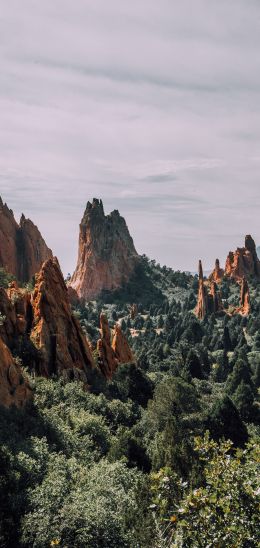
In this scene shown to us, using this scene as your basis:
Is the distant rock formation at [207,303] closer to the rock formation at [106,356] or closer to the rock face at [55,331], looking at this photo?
the rock formation at [106,356]

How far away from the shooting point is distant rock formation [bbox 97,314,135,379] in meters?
61.1

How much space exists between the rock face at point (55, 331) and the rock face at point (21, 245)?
3974 inches

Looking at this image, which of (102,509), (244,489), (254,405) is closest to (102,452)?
(102,509)

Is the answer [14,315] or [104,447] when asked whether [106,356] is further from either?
[104,447]

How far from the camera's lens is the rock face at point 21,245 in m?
157

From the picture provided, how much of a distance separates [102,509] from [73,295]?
174 m

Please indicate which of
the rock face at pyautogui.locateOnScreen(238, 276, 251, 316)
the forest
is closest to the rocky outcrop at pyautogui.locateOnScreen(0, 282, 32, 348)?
the forest

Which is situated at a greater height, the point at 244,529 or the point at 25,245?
the point at 25,245

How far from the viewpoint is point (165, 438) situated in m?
37.1

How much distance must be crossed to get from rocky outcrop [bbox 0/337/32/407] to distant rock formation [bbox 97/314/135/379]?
1987cm

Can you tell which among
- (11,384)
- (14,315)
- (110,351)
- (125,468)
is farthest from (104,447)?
(110,351)

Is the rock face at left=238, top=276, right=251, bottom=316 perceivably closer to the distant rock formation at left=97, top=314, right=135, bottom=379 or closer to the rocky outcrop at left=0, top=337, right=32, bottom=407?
the distant rock formation at left=97, top=314, right=135, bottom=379

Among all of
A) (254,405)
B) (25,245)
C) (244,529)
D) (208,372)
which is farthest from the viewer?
(25,245)

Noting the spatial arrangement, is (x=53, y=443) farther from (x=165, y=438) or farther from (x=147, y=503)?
(x=147, y=503)
